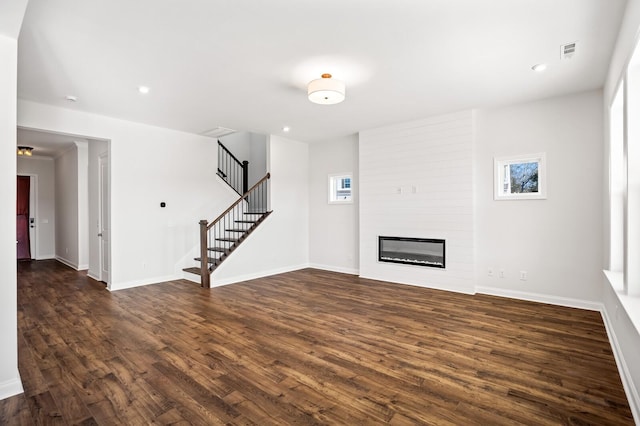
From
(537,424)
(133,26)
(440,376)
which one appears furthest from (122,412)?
(133,26)

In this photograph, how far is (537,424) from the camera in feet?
6.61

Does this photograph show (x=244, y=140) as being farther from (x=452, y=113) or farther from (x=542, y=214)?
(x=542, y=214)

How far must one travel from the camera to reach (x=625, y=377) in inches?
96.9

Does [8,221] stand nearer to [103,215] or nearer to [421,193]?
[103,215]

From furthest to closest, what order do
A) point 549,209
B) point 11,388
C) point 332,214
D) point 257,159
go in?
point 257,159
point 332,214
point 549,209
point 11,388

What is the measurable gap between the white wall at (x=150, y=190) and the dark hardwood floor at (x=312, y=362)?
118 centimetres

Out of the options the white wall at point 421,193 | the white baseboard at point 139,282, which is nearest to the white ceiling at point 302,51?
the white wall at point 421,193

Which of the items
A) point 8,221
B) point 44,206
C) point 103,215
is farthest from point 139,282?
point 44,206

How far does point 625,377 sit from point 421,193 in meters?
3.65

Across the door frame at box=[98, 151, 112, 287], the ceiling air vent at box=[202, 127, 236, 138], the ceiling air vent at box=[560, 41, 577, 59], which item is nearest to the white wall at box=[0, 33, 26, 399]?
the ceiling air vent at box=[202, 127, 236, 138]

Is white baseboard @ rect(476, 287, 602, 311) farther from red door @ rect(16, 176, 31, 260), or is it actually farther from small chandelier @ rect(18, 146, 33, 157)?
red door @ rect(16, 176, 31, 260)

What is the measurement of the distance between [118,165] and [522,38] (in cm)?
594

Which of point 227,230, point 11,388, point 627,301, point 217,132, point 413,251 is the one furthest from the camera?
point 227,230

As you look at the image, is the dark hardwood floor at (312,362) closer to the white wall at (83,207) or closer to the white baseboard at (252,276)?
the white baseboard at (252,276)
